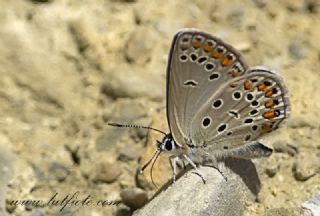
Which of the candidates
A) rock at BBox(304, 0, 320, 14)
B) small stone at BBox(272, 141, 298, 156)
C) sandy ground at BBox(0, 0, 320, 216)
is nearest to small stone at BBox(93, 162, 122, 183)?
sandy ground at BBox(0, 0, 320, 216)

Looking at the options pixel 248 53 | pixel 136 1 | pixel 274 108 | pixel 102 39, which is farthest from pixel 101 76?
pixel 274 108

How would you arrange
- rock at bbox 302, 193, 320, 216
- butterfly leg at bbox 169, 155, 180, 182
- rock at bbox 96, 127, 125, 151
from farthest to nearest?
rock at bbox 96, 127, 125, 151, butterfly leg at bbox 169, 155, 180, 182, rock at bbox 302, 193, 320, 216

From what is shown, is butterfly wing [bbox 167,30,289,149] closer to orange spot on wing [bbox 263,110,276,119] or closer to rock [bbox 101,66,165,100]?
orange spot on wing [bbox 263,110,276,119]

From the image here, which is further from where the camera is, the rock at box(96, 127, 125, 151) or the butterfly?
the rock at box(96, 127, 125, 151)

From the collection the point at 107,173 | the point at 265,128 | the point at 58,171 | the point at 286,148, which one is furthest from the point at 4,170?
the point at 286,148

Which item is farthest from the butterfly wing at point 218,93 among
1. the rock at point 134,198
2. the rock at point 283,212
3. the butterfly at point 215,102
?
the rock at point 283,212

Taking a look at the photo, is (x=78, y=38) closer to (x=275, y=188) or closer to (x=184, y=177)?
(x=184, y=177)
